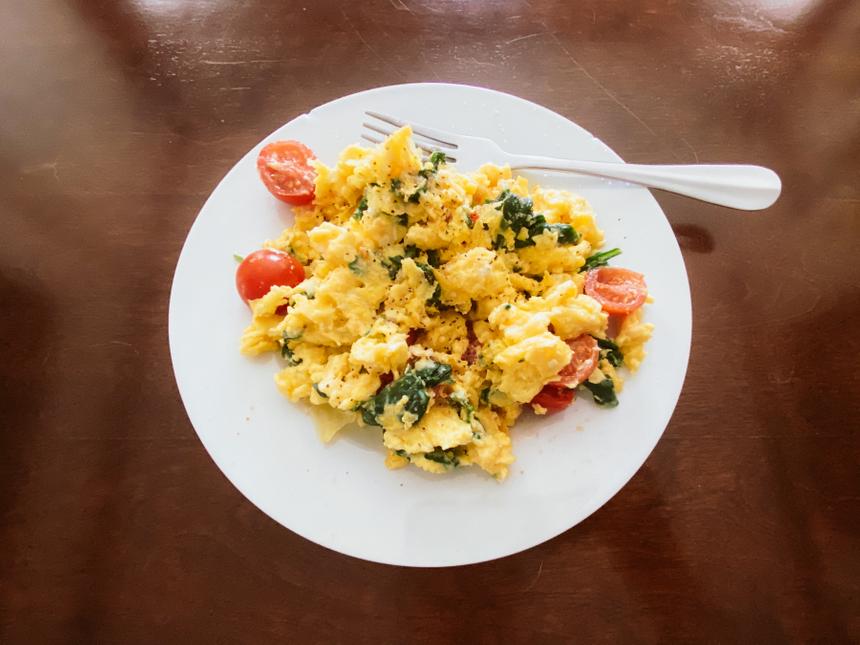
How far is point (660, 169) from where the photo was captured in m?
1.89

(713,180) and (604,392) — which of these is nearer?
(604,392)

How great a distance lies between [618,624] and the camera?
189cm

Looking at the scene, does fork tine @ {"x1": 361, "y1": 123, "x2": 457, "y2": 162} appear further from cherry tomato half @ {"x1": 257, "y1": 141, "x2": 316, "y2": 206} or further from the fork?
cherry tomato half @ {"x1": 257, "y1": 141, "x2": 316, "y2": 206}

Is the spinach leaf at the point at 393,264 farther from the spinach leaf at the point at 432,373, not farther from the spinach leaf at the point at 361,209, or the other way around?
the spinach leaf at the point at 432,373

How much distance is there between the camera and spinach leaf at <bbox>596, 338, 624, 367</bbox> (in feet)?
5.59

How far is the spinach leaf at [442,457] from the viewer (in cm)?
159

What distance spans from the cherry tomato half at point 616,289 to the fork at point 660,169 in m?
0.34

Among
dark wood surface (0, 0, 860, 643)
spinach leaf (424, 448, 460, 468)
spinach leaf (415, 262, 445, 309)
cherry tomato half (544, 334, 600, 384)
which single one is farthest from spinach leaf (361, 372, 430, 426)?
dark wood surface (0, 0, 860, 643)

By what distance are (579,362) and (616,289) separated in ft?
0.92

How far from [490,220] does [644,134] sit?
3.53 feet

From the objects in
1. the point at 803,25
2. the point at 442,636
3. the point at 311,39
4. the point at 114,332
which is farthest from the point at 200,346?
the point at 803,25

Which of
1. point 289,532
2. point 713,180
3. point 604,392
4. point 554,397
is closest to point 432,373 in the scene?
point 554,397

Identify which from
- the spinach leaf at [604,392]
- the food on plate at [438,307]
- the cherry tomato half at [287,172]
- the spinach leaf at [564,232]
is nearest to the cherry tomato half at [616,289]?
the food on plate at [438,307]

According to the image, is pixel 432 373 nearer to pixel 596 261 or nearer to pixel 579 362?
pixel 579 362
